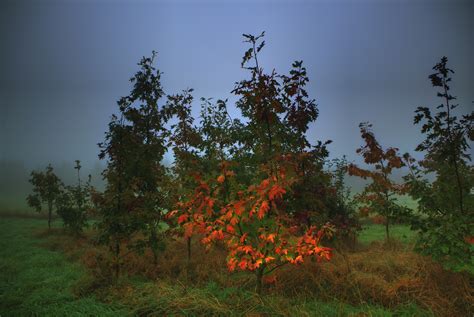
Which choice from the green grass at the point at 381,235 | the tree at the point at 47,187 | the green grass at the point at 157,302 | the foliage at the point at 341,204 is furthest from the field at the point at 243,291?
the tree at the point at 47,187

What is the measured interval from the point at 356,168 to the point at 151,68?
6.60 m

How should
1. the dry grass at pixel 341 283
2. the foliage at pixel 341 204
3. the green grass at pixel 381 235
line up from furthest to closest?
the green grass at pixel 381 235 < the foliage at pixel 341 204 < the dry grass at pixel 341 283

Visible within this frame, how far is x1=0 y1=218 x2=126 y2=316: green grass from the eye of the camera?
516 centimetres

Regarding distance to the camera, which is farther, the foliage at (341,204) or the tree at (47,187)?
the tree at (47,187)

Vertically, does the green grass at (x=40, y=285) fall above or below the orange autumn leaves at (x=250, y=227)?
below

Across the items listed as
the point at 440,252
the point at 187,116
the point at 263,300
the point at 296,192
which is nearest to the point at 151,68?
the point at 187,116

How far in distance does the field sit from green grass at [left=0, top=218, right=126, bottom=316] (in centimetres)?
2

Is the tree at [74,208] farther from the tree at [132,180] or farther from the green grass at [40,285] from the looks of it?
the tree at [132,180]

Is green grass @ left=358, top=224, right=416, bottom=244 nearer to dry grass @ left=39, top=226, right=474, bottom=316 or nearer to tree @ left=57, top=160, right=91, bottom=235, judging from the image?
dry grass @ left=39, top=226, right=474, bottom=316

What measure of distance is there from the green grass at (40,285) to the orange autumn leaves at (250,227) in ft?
7.16

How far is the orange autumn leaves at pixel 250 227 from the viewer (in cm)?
418

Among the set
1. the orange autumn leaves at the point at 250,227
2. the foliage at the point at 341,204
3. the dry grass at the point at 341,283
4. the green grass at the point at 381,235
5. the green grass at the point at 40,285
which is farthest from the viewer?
the green grass at the point at 381,235

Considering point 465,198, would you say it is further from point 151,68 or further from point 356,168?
point 151,68

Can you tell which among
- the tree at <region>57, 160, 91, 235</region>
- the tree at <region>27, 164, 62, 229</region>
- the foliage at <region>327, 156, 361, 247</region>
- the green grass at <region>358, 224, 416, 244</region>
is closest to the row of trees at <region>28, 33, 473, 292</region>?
the foliage at <region>327, 156, 361, 247</region>
